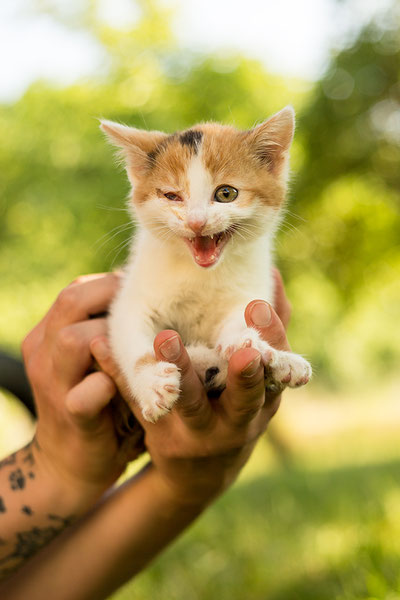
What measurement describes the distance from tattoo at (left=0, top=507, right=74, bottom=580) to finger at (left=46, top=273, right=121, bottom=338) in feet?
2.02

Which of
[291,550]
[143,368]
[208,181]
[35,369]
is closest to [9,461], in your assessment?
[35,369]

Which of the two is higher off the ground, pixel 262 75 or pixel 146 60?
pixel 146 60

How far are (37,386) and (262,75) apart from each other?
24.0ft

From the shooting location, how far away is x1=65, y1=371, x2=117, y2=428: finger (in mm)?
1678

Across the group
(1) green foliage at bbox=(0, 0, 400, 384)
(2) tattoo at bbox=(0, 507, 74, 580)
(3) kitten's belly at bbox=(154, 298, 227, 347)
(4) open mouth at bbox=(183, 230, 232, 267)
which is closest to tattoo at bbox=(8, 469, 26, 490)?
(2) tattoo at bbox=(0, 507, 74, 580)

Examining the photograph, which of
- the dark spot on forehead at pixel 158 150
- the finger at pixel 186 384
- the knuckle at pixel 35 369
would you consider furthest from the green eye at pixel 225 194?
the knuckle at pixel 35 369

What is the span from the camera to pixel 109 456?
187 centimetres

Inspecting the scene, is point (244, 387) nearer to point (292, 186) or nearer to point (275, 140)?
point (275, 140)

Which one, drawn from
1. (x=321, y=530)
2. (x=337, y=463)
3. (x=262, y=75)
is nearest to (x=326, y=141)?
(x=262, y=75)

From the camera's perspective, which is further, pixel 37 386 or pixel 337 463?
pixel 337 463

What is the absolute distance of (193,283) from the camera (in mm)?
1699

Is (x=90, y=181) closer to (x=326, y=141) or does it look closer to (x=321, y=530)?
(x=326, y=141)

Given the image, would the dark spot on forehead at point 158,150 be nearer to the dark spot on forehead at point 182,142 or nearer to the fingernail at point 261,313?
the dark spot on forehead at point 182,142

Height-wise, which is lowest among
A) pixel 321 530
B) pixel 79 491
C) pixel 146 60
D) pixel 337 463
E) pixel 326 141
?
pixel 337 463
